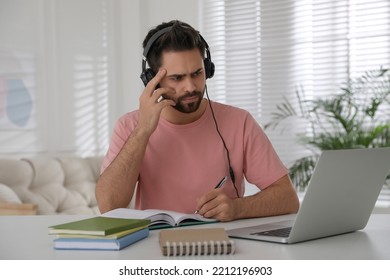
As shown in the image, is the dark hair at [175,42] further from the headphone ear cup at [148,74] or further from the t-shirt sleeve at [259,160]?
the t-shirt sleeve at [259,160]

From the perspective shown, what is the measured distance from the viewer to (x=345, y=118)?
4.33 meters

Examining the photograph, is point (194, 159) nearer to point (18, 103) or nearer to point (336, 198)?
point (336, 198)

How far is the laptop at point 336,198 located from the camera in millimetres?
1385

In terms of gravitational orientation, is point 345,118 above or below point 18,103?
below

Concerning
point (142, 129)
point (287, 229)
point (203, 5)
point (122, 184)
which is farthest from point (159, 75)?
point (203, 5)

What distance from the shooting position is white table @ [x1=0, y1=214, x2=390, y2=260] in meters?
1.31

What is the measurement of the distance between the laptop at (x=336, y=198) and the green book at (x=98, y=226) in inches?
9.4

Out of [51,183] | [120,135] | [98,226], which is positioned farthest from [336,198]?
[51,183]

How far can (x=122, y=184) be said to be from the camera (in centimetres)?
214

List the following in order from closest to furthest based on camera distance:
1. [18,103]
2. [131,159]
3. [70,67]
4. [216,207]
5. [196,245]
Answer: [196,245] < [216,207] < [131,159] < [18,103] < [70,67]

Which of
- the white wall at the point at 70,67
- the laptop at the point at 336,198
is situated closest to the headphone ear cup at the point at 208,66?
the laptop at the point at 336,198

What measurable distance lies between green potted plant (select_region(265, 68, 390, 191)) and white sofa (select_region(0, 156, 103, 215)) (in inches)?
51.5

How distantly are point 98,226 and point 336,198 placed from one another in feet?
1.72

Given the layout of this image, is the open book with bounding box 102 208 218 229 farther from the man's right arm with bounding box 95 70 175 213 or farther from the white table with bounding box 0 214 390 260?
the man's right arm with bounding box 95 70 175 213
